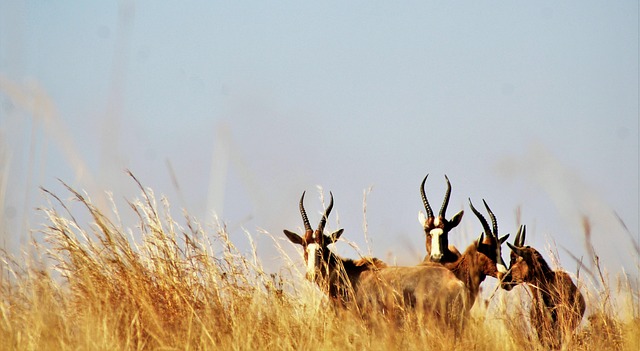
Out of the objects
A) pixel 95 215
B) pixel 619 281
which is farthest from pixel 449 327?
pixel 95 215

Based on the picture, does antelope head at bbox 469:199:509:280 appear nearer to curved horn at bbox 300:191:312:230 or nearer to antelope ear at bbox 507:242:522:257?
antelope ear at bbox 507:242:522:257

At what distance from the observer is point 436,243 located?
11336mm

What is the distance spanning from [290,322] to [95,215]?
5.06 feet

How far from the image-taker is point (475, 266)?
8789mm

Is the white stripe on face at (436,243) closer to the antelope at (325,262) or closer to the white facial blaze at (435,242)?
the white facial blaze at (435,242)

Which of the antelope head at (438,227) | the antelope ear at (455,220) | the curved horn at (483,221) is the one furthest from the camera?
the antelope ear at (455,220)

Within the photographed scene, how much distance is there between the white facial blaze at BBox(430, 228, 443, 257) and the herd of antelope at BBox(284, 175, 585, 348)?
96 centimetres

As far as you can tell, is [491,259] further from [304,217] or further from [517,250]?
[304,217]

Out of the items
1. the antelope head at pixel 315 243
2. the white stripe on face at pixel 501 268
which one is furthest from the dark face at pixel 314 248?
the white stripe on face at pixel 501 268

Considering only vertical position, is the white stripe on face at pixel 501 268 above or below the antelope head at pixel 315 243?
below

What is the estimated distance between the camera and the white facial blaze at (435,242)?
36.2 ft

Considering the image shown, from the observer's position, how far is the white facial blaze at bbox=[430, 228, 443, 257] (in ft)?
36.2

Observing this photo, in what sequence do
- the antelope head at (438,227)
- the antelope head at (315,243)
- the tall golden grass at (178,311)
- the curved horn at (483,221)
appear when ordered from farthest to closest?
the antelope head at (438,227) < the curved horn at (483,221) < the antelope head at (315,243) < the tall golden grass at (178,311)

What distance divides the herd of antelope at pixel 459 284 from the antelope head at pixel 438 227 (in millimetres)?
1187
